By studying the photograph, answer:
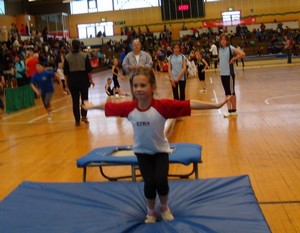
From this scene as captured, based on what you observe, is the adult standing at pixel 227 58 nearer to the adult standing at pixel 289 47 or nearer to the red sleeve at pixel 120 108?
the red sleeve at pixel 120 108

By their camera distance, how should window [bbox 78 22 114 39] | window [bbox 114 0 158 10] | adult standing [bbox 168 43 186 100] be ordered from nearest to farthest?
1. adult standing [bbox 168 43 186 100]
2. window [bbox 114 0 158 10]
3. window [bbox 78 22 114 39]

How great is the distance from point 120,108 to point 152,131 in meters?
0.35

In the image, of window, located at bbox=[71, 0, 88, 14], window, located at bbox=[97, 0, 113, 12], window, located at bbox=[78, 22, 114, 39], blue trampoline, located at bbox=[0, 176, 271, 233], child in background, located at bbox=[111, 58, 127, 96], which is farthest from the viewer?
window, located at bbox=[71, 0, 88, 14]

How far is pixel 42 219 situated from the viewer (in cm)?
338

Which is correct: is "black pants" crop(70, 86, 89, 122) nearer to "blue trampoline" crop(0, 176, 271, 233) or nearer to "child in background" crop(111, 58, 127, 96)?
"blue trampoline" crop(0, 176, 271, 233)

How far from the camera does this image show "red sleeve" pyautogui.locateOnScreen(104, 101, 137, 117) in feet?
11.3

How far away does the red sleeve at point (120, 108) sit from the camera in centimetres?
344

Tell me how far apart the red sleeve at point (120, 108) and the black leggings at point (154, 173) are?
1.20ft

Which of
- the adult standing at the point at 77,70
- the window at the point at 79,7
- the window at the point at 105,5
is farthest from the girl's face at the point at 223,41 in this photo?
the window at the point at 79,7

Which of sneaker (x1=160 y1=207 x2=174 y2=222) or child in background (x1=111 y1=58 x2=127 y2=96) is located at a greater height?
child in background (x1=111 y1=58 x2=127 y2=96)

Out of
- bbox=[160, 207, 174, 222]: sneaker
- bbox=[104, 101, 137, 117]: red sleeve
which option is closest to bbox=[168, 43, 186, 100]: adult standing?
bbox=[104, 101, 137, 117]: red sleeve

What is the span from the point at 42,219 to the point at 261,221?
5.59ft

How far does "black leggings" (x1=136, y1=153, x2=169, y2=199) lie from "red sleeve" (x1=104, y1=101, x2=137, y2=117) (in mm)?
365

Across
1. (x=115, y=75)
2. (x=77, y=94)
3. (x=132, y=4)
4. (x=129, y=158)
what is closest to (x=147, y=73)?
(x=129, y=158)
